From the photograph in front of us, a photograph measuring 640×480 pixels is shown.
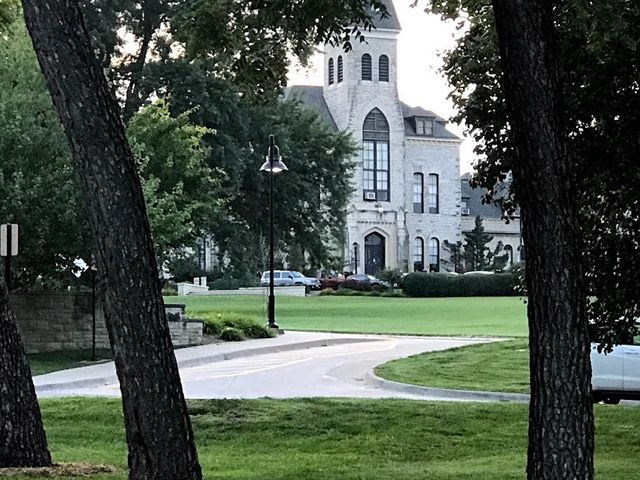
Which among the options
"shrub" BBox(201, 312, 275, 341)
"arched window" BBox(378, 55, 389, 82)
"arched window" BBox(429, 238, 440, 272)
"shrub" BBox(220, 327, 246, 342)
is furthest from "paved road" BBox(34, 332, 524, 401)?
"arched window" BBox(429, 238, 440, 272)

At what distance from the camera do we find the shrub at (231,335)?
27.6 metres

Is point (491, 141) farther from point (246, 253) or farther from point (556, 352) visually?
point (246, 253)

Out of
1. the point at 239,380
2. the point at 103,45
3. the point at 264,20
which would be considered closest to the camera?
the point at 264,20

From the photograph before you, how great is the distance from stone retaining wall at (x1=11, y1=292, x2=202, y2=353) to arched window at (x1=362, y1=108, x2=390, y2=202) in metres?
64.6

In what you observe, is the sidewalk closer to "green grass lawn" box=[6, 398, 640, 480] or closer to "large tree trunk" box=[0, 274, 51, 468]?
"green grass lawn" box=[6, 398, 640, 480]

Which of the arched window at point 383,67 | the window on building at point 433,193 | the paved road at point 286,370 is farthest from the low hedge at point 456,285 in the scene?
the paved road at point 286,370

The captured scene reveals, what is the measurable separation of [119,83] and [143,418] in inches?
1570

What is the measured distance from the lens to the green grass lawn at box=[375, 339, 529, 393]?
57.1ft

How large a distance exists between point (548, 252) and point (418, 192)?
87.3 m

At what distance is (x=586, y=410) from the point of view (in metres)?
5.95

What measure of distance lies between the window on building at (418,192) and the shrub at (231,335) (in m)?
64.9

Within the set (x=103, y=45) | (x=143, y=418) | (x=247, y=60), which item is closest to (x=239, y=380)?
(x=247, y=60)

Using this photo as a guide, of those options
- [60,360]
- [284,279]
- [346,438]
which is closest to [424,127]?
[284,279]

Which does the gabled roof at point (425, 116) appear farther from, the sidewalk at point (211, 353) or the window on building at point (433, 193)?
the sidewalk at point (211, 353)
